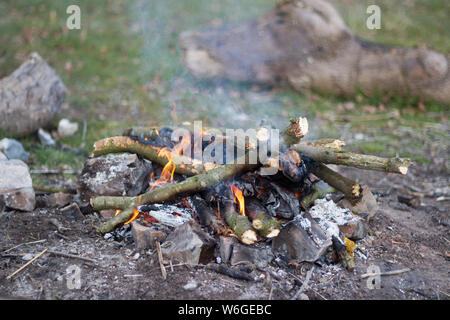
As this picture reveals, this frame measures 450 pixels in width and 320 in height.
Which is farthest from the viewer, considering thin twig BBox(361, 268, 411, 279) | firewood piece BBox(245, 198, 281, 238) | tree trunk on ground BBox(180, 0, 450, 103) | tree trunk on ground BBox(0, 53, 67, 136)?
tree trunk on ground BBox(180, 0, 450, 103)

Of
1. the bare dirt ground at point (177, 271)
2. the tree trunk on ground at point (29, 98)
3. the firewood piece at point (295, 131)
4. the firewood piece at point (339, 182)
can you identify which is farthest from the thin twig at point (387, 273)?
the tree trunk on ground at point (29, 98)

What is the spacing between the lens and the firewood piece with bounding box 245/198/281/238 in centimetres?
337

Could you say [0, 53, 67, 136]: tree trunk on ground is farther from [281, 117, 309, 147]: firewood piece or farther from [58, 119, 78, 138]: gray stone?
[281, 117, 309, 147]: firewood piece

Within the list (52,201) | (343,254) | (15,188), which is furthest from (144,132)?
(343,254)

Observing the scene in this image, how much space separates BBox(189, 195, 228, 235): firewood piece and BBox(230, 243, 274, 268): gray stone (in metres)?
0.25

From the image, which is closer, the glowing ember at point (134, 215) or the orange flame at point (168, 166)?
the glowing ember at point (134, 215)

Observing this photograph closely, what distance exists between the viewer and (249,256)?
3316 mm

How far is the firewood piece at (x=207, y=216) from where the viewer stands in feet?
11.6

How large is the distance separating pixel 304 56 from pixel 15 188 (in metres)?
6.56

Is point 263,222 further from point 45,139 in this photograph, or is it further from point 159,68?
point 159,68

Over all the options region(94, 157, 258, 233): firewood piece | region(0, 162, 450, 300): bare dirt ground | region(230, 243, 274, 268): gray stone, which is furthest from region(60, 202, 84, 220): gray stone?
region(230, 243, 274, 268): gray stone

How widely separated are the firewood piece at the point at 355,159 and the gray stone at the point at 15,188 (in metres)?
2.90

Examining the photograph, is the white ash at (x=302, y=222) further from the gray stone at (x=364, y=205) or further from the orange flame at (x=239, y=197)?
the gray stone at (x=364, y=205)
